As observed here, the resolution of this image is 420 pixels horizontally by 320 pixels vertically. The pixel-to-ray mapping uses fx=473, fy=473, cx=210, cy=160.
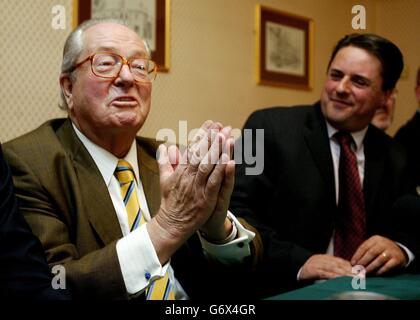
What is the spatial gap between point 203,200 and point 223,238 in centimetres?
23

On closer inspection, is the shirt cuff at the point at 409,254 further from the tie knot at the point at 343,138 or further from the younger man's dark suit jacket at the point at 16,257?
the younger man's dark suit jacket at the point at 16,257

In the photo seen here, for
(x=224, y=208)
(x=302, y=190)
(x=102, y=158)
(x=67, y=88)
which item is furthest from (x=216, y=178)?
(x=302, y=190)

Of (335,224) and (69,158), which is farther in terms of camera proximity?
(335,224)

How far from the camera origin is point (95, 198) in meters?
1.13

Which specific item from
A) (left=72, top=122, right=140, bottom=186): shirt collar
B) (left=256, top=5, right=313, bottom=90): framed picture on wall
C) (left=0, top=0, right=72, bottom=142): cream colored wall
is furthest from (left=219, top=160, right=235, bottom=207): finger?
(left=256, top=5, right=313, bottom=90): framed picture on wall

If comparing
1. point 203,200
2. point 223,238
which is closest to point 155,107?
point 223,238

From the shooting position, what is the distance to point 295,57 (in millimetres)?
2426

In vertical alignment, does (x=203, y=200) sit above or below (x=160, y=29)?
below

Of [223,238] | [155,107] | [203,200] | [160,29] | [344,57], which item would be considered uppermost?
[160,29]

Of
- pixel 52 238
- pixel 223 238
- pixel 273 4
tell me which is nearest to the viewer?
pixel 52 238

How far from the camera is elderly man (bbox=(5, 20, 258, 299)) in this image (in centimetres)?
94
